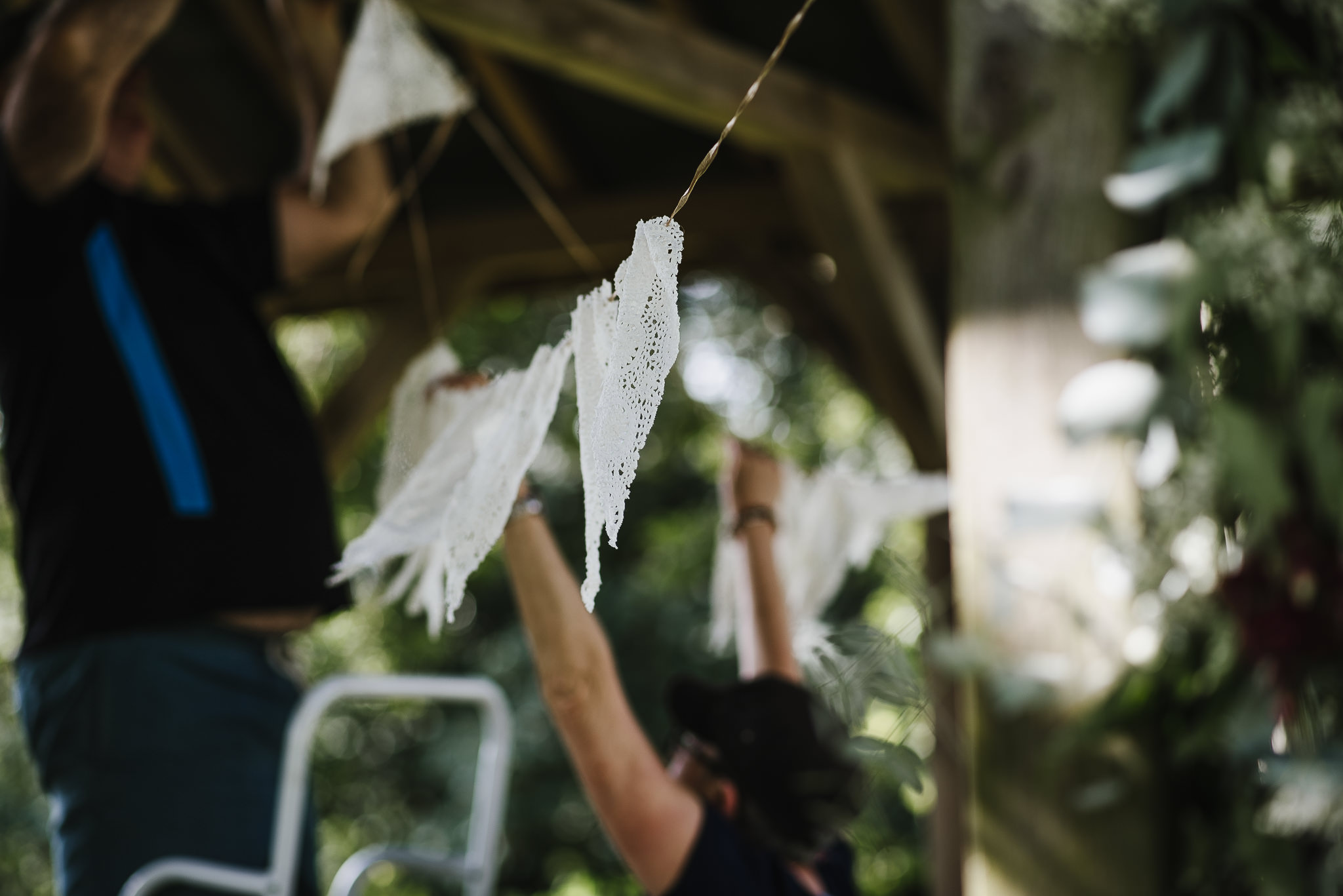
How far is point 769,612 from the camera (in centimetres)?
126

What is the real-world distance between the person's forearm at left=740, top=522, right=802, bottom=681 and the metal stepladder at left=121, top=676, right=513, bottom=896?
0.90ft

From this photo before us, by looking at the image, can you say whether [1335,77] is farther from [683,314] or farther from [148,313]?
[683,314]

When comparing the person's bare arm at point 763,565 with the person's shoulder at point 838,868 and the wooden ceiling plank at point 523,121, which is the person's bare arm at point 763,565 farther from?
the wooden ceiling plank at point 523,121

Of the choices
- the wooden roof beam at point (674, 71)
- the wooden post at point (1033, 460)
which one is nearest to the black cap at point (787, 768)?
the wooden post at point (1033, 460)

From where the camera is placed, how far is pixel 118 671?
44.8 inches

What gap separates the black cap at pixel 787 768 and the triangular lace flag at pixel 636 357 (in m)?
0.57

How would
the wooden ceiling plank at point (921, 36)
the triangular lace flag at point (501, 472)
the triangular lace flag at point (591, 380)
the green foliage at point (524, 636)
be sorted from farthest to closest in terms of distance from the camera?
the green foliage at point (524, 636) → the wooden ceiling plank at point (921, 36) → the triangular lace flag at point (501, 472) → the triangular lace flag at point (591, 380)

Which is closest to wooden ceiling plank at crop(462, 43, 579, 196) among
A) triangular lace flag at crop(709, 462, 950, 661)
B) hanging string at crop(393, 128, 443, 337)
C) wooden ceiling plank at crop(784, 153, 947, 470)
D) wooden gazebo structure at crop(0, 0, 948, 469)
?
wooden gazebo structure at crop(0, 0, 948, 469)

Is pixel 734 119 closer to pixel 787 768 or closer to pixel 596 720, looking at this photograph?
pixel 596 720

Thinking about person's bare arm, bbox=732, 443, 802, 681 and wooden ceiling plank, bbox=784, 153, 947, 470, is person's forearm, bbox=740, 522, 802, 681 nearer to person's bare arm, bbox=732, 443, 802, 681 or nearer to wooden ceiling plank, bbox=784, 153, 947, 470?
person's bare arm, bbox=732, 443, 802, 681

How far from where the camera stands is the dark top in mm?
1007

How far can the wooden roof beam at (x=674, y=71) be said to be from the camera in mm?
1570

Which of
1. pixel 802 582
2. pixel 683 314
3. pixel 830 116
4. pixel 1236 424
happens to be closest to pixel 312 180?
pixel 802 582

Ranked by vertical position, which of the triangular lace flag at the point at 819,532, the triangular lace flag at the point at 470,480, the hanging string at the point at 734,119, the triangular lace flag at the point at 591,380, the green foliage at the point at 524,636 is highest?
the hanging string at the point at 734,119
